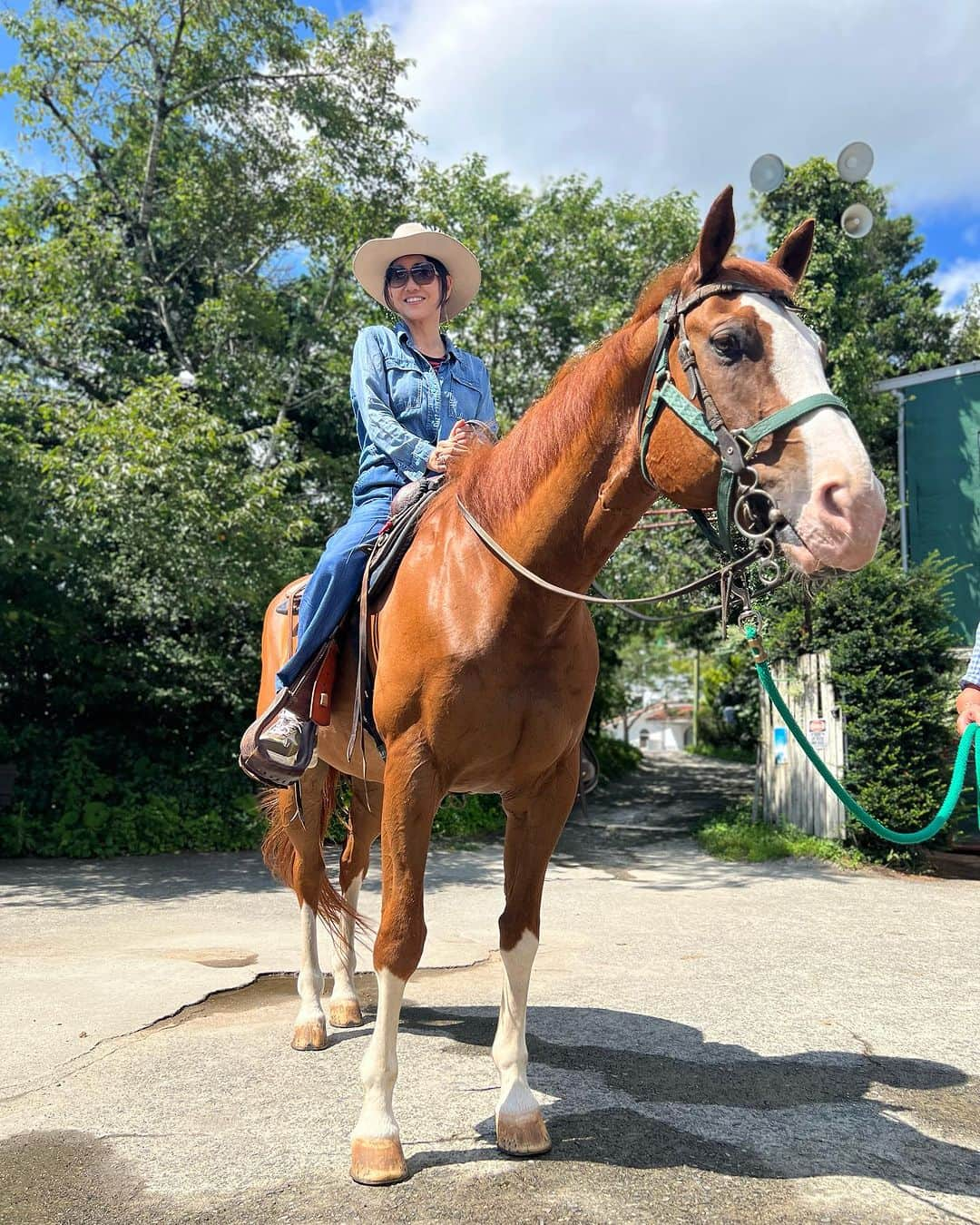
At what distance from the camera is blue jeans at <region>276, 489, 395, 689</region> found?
3.61m

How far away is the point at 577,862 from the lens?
10.9m

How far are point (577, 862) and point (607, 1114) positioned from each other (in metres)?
7.67

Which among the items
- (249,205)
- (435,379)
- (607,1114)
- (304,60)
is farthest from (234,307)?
(607,1114)

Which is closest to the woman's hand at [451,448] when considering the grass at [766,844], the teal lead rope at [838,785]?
the teal lead rope at [838,785]

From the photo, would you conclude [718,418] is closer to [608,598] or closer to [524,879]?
[608,598]

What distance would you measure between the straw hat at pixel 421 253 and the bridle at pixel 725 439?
1.54 metres

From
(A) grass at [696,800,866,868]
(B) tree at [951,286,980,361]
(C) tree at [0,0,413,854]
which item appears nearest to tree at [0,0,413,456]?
(C) tree at [0,0,413,854]

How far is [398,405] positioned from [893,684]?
8036 mm

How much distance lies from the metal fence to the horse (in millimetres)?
7938

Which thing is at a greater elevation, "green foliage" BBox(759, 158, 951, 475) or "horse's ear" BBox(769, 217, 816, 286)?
"green foliage" BBox(759, 158, 951, 475)

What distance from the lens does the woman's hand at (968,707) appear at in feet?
9.48

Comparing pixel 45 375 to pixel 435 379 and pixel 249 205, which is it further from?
pixel 435 379

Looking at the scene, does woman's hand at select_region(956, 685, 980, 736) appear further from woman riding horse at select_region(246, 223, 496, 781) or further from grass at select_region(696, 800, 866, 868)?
grass at select_region(696, 800, 866, 868)

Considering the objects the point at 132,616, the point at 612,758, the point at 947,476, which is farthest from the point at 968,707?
the point at 612,758
